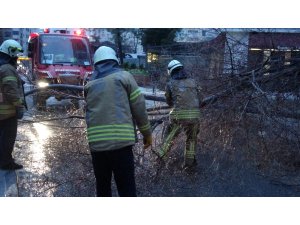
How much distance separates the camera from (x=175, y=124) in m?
4.19

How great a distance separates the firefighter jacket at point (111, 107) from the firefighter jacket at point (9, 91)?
1.25 metres

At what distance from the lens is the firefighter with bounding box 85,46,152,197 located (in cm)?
268

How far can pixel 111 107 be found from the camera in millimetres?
2676

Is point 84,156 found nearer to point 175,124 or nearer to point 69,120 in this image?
point 69,120

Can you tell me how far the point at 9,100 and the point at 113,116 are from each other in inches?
60.0

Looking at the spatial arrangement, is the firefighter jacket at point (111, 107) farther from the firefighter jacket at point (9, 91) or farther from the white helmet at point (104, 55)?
the firefighter jacket at point (9, 91)

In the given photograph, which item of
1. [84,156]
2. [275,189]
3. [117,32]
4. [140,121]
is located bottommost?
[275,189]

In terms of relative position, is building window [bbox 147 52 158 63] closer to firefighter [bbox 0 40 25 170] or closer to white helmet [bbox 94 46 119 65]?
firefighter [bbox 0 40 25 170]

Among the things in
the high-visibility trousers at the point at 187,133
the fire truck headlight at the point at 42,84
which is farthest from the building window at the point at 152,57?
the fire truck headlight at the point at 42,84

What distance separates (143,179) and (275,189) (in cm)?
132

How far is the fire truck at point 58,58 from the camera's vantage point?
497 cm

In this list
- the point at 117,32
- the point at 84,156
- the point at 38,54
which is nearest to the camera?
the point at 84,156

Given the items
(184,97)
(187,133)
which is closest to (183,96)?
(184,97)

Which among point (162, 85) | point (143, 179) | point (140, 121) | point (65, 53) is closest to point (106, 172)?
point (140, 121)
